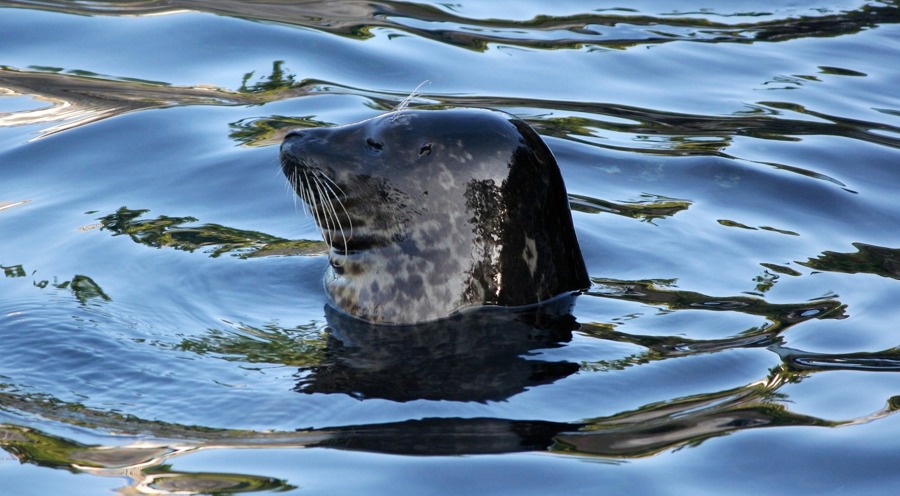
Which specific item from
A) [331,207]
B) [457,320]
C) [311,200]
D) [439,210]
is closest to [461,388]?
[457,320]

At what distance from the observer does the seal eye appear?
6.50m

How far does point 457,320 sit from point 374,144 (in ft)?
3.15

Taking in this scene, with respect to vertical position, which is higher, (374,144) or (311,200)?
(374,144)

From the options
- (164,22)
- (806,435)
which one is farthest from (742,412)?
(164,22)

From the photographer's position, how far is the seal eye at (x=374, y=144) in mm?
6504

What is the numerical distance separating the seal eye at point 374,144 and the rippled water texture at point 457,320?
0.82 meters

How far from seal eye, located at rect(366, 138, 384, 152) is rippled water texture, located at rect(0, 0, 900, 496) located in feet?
2.70

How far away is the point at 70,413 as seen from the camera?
205 inches

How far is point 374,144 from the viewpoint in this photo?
6.52m

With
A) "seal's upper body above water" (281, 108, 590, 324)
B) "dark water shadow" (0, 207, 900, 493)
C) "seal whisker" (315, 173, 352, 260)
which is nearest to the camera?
"dark water shadow" (0, 207, 900, 493)

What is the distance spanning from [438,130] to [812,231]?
2.57 meters

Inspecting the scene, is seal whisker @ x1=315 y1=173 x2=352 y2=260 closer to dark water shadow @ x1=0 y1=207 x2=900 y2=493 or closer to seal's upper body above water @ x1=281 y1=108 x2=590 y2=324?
seal's upper body above water @ x1=281 y1=108 x2=590 y2=324

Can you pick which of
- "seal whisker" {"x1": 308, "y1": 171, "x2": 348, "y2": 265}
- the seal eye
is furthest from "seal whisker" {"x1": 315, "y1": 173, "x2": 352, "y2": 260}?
the seal eye

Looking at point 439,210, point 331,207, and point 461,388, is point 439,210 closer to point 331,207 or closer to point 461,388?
point 331,207
